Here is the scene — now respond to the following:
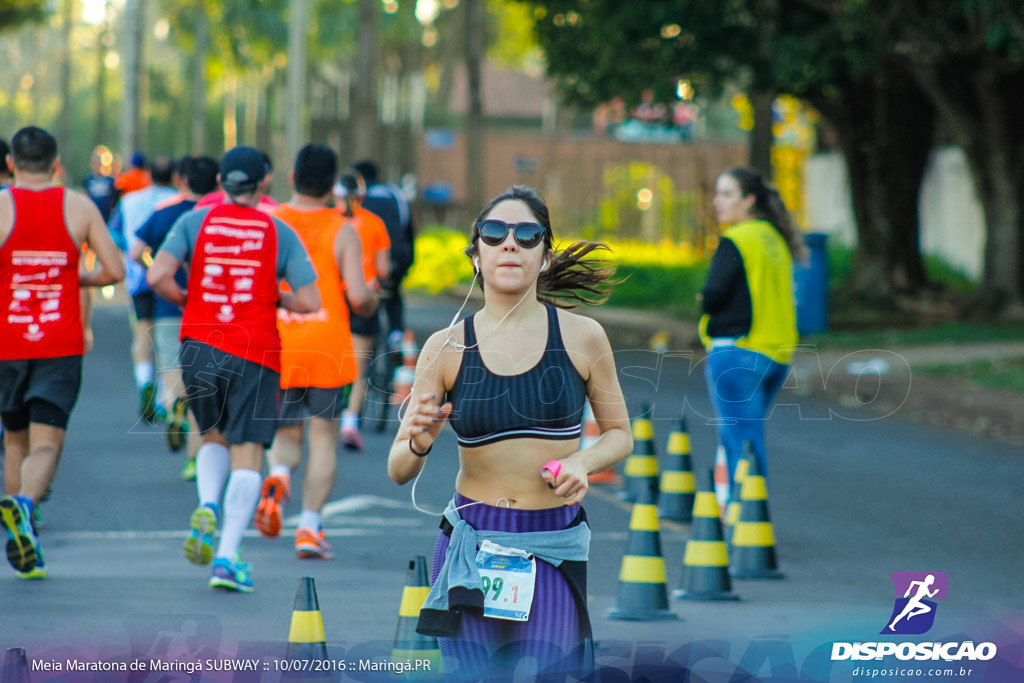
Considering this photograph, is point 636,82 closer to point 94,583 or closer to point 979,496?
point 979,496

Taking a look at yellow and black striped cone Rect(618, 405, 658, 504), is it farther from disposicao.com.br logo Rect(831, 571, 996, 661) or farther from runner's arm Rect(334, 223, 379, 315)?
disposicao.com.br logo Rect(831, 571, 996, 661)

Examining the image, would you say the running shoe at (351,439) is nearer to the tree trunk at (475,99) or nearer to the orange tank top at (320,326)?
the orange tank top at (320,326)

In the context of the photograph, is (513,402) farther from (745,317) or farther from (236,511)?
(745,317)

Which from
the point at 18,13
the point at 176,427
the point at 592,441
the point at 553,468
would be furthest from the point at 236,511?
the point at 18,13

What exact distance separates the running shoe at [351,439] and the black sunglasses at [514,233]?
8254mm

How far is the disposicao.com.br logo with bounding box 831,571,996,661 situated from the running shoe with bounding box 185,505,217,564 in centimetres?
282

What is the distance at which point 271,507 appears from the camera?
26.9ft

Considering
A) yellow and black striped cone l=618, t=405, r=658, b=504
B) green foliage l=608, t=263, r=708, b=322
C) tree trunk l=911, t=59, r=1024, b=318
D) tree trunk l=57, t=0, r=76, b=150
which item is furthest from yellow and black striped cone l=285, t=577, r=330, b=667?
tree trunk l=57, t=0, r=76, b=150

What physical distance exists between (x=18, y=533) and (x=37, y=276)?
4.07 ft

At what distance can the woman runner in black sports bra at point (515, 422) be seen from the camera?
438cm

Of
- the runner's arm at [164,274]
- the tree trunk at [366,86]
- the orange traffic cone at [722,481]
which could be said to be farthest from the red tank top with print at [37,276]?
the tree trunk at [366,86]

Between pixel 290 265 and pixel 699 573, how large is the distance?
241 centimetres

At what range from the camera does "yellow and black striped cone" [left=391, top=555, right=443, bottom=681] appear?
520 cm

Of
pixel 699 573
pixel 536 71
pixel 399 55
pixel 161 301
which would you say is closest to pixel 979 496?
pixel 699 573
